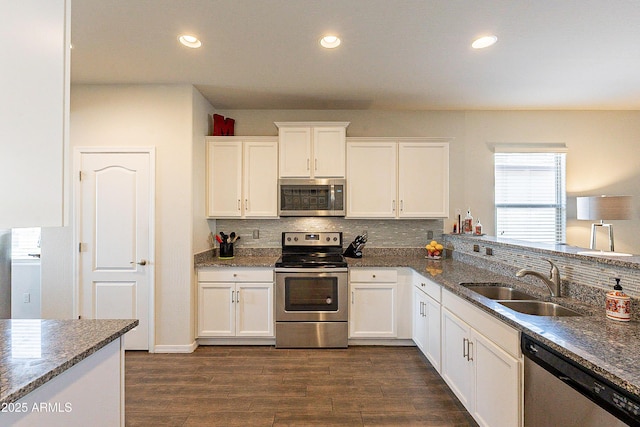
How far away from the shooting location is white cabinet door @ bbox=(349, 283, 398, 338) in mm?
3213

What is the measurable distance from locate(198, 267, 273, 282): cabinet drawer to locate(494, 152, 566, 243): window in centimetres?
310

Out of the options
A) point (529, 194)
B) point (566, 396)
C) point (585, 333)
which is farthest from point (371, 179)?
point (566, 396)

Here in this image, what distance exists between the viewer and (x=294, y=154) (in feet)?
11.5

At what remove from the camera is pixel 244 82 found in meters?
3.10

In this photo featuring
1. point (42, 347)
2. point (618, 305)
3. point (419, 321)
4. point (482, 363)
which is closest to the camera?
Answer: point (42, 347)

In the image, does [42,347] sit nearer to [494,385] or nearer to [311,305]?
[494,385]

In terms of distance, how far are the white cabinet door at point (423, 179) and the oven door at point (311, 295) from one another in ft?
3.82

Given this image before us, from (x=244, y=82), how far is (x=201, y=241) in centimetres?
180

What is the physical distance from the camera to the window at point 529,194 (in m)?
3.98

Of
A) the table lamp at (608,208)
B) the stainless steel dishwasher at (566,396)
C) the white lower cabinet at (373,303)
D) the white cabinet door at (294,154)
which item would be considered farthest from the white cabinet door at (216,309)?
the table lamp at (608,208)

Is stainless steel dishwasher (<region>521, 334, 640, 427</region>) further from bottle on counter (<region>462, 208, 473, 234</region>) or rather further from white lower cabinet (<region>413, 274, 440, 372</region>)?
bottle on counter (<region>462, 208, 473, 234</region>)

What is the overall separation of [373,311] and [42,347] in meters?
2.71

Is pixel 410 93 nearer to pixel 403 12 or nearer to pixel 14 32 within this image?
pixel 403 12

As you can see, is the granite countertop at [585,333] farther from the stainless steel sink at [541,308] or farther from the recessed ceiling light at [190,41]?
the recessed ceiling light at [190,41]
